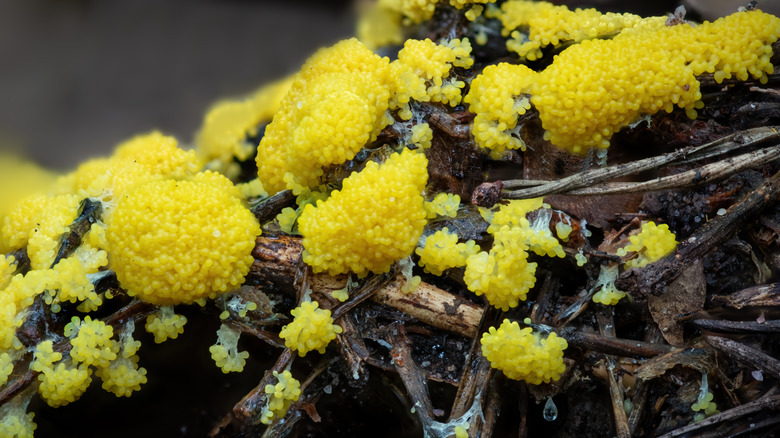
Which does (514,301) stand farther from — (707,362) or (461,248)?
(707,362)

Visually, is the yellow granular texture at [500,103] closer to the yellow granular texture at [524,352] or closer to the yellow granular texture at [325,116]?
the yellow granular texture at [325,116]

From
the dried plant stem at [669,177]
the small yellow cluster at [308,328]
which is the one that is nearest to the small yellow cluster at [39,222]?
the small yellow cluster at [308,328]

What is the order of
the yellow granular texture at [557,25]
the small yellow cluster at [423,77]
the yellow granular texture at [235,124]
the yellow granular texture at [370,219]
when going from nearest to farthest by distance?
the yellow granular texture at [370,219], the small yellow cluster at [423,77], the yellow granular texture at [557,25], the yellow granular texture at [235,124]

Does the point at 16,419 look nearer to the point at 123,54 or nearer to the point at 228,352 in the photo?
the point at 228,352

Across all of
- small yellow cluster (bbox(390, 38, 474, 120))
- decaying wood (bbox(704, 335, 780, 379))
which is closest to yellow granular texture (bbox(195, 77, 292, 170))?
small yellow cluster (bbox(390, 38, 474, 120))

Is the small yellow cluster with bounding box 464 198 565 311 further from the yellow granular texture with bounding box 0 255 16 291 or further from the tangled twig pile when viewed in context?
the yellow granular texture with bounding box 0 255 16 291
